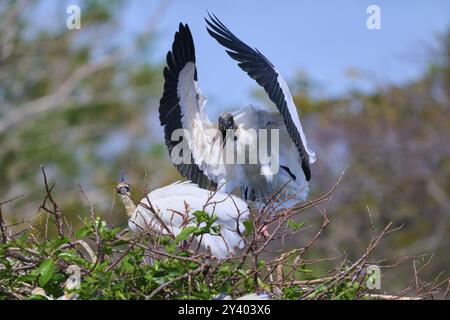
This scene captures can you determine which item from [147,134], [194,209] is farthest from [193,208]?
[147,134]

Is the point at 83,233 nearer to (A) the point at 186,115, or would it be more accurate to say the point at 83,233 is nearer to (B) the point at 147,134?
(A) the point at 186,115

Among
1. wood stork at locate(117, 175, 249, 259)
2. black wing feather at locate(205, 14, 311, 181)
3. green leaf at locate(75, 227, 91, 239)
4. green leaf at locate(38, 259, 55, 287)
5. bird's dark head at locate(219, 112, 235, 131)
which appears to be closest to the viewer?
green leaf at locate(38, 259, 55, 287)

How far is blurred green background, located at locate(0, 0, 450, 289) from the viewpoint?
16.8m

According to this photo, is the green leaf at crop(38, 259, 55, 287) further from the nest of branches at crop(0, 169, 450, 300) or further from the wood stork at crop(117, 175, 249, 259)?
the wood stork at crop(117, 175, 249, 259)

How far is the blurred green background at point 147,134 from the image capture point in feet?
55.1

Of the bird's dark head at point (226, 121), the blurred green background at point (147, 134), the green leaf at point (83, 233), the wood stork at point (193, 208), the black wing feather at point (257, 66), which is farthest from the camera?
the blurred green background at point (147, 134)

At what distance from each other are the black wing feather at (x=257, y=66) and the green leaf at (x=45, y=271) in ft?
7.77

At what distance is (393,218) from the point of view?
16750 millimetres

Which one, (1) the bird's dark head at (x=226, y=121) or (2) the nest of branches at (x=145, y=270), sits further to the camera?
(1) the bird's dark head at (x=226, y=121)

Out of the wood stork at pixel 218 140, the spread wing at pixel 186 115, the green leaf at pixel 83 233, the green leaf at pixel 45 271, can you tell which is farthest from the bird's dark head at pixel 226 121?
the green leaf at pixel 45 271

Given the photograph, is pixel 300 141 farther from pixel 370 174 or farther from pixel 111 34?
pixel 111 34

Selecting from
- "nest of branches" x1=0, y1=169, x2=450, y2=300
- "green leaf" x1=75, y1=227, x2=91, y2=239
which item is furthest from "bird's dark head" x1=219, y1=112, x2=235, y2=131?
"green leaf" x1=75, y1=227, x2=91, y2=239

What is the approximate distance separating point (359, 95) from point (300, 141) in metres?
13.4

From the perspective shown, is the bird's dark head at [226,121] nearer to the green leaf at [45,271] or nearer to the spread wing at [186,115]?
the spread wing at [186,115]
